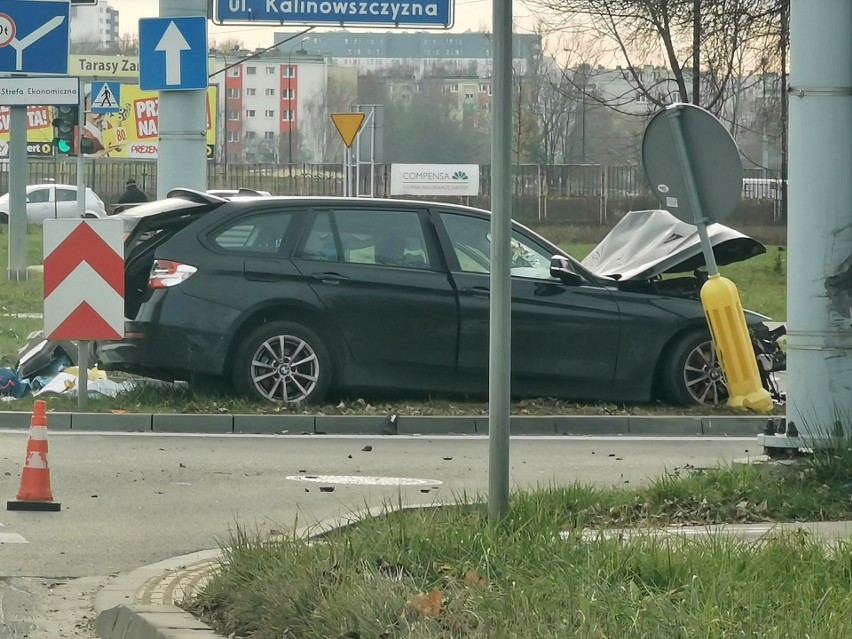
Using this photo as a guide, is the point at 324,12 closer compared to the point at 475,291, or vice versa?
the point at 475,291

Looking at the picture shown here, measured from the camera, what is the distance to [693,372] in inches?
499

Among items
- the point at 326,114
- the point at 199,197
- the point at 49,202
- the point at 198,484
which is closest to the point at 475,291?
the point at 199,197

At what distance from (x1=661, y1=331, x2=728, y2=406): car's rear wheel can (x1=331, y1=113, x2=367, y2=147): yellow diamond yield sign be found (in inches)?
579

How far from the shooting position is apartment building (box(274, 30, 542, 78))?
4424 inches

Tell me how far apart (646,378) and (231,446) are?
357 centimetres

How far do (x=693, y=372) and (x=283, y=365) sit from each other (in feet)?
10.8

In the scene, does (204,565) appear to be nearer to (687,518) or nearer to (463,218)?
(687,518)

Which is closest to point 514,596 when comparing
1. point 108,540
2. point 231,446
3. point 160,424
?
point 108,540

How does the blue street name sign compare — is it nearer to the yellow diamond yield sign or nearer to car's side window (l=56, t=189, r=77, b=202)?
the yellow diamond yield sign

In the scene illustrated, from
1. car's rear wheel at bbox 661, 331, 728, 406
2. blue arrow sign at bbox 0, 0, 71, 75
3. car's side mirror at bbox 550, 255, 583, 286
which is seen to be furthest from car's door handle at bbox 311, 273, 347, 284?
blue arrow sign at bbox 0, 0, 71, 75

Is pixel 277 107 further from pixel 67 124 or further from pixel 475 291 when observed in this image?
pixel 475 291

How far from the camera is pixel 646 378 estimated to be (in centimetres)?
1254

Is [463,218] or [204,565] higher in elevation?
[463,218]

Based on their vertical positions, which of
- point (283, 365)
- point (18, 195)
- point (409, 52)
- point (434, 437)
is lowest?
point (434, 437)
